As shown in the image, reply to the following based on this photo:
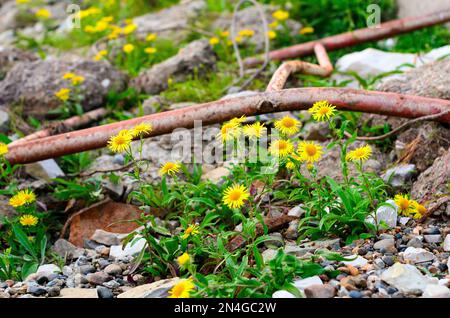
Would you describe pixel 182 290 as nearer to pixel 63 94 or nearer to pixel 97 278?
pixel 97 278

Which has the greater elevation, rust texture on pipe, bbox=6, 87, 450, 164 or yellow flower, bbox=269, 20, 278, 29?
yellow flower, bbox=269, 20, 278, 29

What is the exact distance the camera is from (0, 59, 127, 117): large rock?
5.05 m

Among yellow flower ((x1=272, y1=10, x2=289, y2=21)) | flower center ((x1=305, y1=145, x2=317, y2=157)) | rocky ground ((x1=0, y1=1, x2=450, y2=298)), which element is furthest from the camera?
yellow flower ((x1=272, y1=10, x2=289, y2=21))

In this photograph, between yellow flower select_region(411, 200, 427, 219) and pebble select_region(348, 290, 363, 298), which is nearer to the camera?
pebble select_region(348, 290, 363, 298)

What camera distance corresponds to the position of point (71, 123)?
4758 millimetres

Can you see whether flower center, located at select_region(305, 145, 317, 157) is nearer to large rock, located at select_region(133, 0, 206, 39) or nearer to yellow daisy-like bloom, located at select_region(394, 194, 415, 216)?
yellow daisy-like bloom, located at select_region(394, 194, 415, 216)

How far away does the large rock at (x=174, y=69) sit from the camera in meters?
5.25

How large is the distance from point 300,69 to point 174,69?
1.09 m

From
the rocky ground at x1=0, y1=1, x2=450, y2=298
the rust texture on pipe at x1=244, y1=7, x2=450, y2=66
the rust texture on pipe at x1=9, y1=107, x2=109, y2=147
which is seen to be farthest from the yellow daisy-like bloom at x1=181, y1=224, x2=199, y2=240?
the rust texture on pipe at x1=244, y1=7, x2=450, y2=66

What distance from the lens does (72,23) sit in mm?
6723

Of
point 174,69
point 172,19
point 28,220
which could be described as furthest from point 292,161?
point 172,19

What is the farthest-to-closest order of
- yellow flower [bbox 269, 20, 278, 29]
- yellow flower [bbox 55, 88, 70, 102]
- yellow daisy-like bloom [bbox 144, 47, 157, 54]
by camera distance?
yellow flower [bbox 269, 20, 278, 29]
yellow daisy-like bloom [bbox 144, 47, 157, 54]
yellow flower [bbox 55, 88, 70, 102]

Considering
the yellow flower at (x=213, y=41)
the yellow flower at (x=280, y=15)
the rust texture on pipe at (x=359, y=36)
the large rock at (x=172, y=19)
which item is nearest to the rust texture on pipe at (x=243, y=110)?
the rust texture on pipe at (x=359, y=36)

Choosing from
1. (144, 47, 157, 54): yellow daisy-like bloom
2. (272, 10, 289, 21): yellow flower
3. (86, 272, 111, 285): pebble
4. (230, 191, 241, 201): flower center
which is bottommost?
(86, 272, 111, 285): pebble
